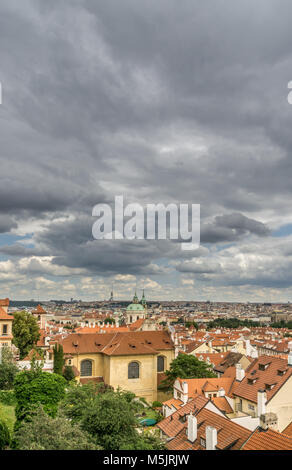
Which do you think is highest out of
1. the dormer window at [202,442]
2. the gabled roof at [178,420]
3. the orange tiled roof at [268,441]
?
the orange tiled roof at [268,441]

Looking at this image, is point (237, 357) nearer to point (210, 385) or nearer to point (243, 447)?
point (210, 385)

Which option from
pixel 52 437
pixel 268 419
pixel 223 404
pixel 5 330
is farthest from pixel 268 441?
pixel 5 330

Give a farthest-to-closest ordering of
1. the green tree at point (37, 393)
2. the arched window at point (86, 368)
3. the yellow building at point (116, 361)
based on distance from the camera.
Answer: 1. the arched window at point (86, 368)
2. the yellow building at point (116, 361)
3. the green tree at point (37, 393)

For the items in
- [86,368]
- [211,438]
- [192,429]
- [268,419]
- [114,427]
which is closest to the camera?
[114,427]

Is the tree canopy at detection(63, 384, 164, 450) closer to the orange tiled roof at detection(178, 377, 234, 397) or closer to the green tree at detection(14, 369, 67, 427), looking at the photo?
the green tree at detection(14, 369, 67, 427)

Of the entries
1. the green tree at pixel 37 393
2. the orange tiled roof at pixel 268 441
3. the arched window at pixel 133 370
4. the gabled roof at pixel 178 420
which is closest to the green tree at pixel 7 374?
the green tree at pixel 37 393

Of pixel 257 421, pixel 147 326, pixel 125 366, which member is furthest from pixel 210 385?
pixel 147 326

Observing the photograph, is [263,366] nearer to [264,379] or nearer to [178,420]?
[264,379]

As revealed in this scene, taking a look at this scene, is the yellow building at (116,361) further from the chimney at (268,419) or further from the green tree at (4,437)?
the green tree at (4,437)
